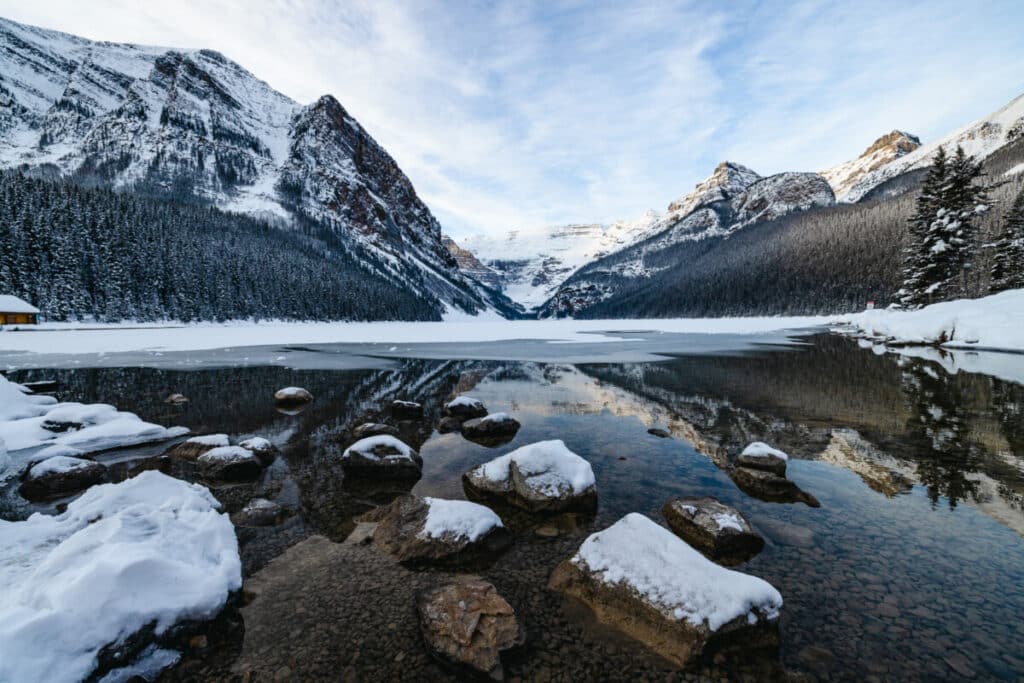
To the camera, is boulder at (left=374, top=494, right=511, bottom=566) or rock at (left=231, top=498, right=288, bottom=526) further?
rock at (left=231, top=498, right=288, bottom=526)

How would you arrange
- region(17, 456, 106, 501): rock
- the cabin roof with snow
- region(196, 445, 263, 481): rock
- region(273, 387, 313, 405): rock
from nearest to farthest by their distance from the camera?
1. region(17, 456, 106, 501): rock
2. region(196, 445, 263, 481): rock
3. region(273, 387, 313, 405): rock
4. the cabin roof with snow

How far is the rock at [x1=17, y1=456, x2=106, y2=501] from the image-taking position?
7.39 meters

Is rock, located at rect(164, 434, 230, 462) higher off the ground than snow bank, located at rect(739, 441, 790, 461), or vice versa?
snow bank, located at rect(739, 441, 790, 461)

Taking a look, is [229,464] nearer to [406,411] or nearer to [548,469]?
[406,411]

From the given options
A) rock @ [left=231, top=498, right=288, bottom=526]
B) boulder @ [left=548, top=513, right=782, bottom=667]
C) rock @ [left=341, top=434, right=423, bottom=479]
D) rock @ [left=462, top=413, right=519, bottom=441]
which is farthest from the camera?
rock @ [left=462, top=413, right=519, bottom=441]

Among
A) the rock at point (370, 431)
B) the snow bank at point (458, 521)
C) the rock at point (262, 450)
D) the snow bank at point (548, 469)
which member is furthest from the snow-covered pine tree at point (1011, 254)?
the rock at point (262, 450)

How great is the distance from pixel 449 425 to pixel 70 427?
10019mm

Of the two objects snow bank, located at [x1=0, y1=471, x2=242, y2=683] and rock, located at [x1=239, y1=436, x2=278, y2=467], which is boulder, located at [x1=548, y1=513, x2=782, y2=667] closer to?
snow bank, located at [x1=0, y1=471, x2=242, y2=683]

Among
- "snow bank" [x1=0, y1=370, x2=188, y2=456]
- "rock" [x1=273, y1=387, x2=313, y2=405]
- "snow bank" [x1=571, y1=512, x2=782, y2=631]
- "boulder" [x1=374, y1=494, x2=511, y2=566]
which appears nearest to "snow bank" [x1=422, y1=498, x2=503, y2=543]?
"boulder" [x1=374, y1=494, x2=511, y2=566]

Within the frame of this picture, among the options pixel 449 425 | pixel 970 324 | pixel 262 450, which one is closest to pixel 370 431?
pixel 449 425

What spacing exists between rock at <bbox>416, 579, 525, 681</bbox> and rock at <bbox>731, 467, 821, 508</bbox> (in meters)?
5.51

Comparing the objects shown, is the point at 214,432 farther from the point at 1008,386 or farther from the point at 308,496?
the point at 1008,386

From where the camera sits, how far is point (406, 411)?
13.7m

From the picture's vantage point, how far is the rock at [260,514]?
21.8 ft
